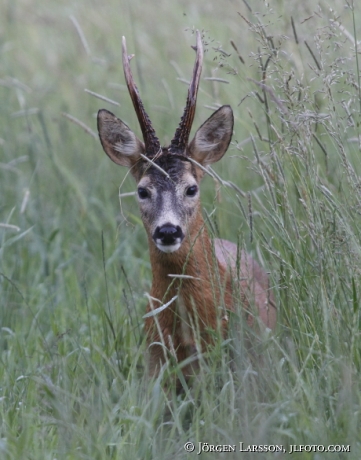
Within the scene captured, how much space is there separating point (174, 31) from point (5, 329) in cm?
496

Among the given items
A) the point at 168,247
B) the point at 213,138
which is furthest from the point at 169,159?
the point at 168,247

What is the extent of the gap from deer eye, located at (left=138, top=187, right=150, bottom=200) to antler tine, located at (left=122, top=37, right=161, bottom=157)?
0.59 ft

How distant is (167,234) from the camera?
4.09 m

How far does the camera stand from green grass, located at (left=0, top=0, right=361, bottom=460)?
3.22m

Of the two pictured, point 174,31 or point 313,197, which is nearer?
point 313,197

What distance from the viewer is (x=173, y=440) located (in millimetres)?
3357

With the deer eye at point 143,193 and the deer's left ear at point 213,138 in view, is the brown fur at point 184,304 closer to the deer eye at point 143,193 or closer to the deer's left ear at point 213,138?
the deer eye at point 143,193

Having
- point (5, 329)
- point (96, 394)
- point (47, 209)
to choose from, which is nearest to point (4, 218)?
point (47, 209)

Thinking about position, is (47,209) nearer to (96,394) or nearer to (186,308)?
(186,308)

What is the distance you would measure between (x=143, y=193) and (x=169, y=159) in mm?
219

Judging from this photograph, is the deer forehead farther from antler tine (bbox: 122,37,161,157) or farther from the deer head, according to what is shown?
antler tine (bbox: 122,37,161,157)

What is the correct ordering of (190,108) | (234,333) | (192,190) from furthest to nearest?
(192,190)
(190,108)
(234,333)

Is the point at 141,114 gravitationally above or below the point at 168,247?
above

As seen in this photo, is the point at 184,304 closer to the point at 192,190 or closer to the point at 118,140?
the point at 192,190
